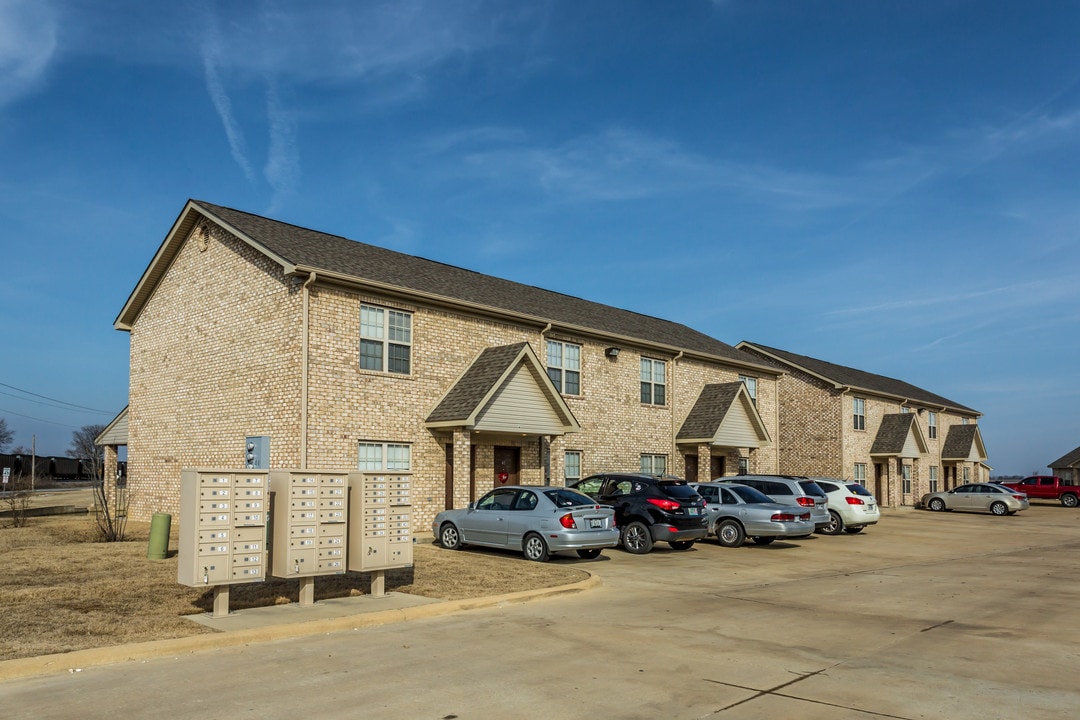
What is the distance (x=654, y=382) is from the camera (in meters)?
31.3

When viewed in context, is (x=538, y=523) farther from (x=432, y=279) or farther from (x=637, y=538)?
(x=432, y=279)

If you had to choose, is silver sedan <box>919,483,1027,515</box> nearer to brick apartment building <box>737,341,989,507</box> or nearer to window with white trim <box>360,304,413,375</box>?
brick apartment building <box>737,341,989,507</box>

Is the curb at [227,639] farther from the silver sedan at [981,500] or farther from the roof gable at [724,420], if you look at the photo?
the silver sedan at [981,500]

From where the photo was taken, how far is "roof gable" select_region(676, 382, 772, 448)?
31.4 meters

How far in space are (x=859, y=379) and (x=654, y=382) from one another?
20.7 metres

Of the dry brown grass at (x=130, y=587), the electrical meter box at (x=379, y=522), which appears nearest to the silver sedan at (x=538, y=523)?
the dry brown grass at (x=130, y=587)

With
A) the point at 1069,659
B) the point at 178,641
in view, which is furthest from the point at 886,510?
the point at 178,641

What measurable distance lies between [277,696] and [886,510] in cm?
4033

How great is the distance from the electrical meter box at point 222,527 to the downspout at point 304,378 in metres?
9.30

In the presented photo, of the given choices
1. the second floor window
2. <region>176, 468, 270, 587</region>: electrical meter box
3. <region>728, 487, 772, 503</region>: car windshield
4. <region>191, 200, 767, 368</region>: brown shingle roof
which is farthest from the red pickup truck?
<region>176, 468, 270, 587</region>: electrical meter box

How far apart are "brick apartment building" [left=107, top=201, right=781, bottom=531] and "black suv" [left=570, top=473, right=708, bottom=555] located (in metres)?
4.24

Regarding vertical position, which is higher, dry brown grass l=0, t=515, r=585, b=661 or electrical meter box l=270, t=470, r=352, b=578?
electrical meter box l=270, t=470, r=352, b=578

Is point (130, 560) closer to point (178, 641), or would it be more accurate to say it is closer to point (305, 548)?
point (305, 548)

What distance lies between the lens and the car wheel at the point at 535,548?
54.9ft
